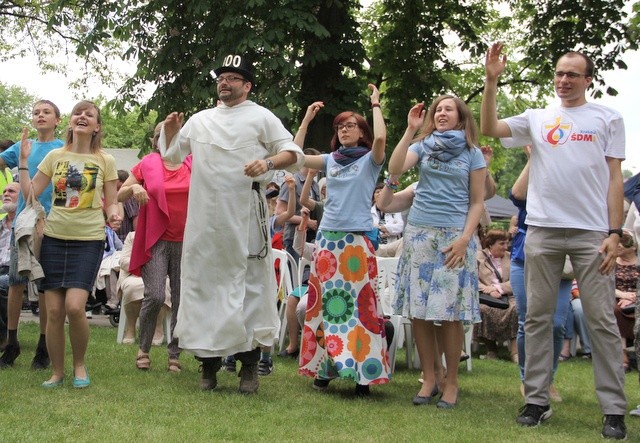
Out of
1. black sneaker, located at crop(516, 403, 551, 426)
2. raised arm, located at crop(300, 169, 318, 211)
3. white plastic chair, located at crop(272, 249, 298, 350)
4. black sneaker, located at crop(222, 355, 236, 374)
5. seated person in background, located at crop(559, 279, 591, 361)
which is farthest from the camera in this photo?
seated person in background, located at crop(559, 279, 591, 361)

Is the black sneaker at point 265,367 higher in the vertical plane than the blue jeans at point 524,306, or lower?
lower

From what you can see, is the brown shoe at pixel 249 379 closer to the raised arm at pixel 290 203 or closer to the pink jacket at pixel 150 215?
the pink jacket at pixel 150 215

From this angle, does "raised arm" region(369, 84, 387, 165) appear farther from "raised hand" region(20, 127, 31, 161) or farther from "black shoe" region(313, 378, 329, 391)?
"raised hand" region(20, 127, 31, 161)

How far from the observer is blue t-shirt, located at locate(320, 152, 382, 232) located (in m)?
6.40

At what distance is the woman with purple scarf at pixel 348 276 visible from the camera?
631cm

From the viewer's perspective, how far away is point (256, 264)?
20.5 feet

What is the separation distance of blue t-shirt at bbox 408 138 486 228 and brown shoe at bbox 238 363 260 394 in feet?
5.03

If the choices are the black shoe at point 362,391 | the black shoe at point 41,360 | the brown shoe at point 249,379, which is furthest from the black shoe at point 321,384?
the black shoe at point 41,360

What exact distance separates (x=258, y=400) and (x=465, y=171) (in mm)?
2092

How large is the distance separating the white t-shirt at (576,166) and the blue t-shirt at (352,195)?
55.3 inches

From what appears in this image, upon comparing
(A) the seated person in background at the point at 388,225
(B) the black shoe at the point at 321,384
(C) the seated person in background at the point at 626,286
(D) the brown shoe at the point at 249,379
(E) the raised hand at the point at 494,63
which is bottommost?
(B) the black shoe at the point at 321,384

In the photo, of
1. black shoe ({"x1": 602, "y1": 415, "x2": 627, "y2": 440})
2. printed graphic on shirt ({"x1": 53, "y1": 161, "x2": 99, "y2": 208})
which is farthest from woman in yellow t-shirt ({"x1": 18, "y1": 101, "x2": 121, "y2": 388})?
black shoe ({"x1": 602, "y1": 415, "x2": 627, "y2": 440})

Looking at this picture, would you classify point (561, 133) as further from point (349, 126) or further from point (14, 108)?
point (14, 108)

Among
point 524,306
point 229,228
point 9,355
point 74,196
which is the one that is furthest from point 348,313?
point 9,355
